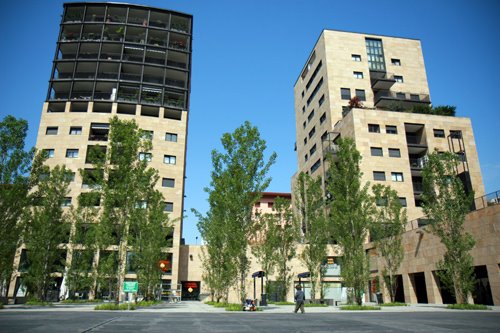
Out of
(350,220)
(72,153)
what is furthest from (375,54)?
(72,153)

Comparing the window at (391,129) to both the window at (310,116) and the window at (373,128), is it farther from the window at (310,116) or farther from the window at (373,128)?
the window at (310,116)

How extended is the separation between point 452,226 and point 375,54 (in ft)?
128

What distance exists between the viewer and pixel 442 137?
4350 centimetres

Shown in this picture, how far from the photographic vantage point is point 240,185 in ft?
69.4

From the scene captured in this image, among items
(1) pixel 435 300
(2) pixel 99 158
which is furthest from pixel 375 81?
(2) pixel 99 158

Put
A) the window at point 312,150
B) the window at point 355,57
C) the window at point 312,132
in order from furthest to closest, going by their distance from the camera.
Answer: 1. the window at point 312,132
2. the window at point 312,150
3. the window at point 355,57

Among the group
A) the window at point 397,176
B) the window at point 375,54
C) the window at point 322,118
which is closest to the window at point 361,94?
the window at point 375,54

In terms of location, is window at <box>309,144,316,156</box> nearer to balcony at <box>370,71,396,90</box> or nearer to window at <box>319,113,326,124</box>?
window at <box>319,113,326,124</box>

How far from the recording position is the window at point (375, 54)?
172 feet

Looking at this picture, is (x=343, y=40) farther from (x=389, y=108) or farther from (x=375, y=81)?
(x=389, y=108)

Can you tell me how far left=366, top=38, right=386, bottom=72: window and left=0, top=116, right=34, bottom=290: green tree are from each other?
47.3 metres

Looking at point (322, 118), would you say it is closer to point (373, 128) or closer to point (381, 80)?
point (381, 80)

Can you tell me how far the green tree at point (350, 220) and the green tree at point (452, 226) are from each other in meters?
4.79

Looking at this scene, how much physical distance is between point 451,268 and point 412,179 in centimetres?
2446
